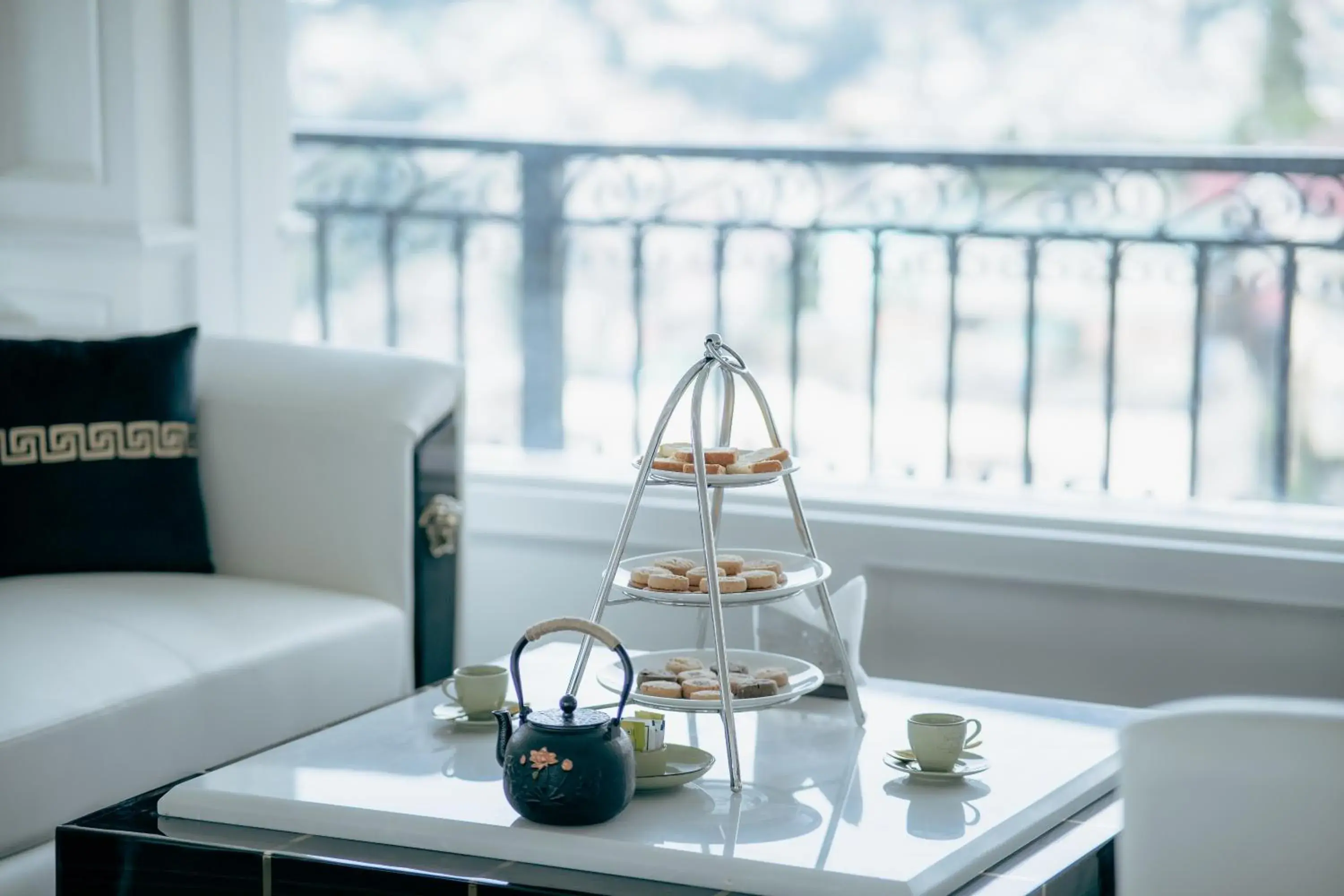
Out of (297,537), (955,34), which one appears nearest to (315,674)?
(297,537)

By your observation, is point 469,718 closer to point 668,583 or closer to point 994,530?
point 668,583

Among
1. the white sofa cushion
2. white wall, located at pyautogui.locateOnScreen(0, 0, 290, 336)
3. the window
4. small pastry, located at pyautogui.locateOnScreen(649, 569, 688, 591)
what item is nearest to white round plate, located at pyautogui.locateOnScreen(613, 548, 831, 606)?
small pastry, located at pyautogui.locateOnScreen(649, 569, 688, 591)

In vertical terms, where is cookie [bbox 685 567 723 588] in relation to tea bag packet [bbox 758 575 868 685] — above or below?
above

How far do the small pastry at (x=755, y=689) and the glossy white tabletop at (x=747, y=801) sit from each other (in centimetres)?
8

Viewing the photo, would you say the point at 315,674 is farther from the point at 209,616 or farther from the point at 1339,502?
the point at 1339,502

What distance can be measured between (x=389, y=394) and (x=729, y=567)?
2.93ft

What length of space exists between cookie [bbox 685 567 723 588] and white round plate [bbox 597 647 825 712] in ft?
0.38

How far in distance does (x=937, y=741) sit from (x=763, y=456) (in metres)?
0.35

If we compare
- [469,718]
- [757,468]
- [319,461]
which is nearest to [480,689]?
[469,718]

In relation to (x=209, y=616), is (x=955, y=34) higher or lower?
higher

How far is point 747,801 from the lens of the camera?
5.12 ft

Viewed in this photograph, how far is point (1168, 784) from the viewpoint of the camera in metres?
0.86

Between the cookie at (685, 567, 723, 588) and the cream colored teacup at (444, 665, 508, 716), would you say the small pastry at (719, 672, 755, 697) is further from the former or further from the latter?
the cream colored teacup at (444, 665, 508, 716)

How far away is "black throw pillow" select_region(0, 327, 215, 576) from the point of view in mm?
2213
